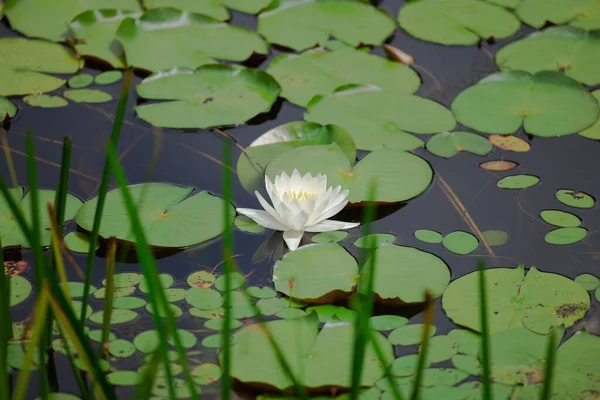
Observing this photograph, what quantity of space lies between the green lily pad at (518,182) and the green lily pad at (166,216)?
89 centimetres

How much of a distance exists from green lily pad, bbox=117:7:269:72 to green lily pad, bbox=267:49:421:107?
0.64 ft

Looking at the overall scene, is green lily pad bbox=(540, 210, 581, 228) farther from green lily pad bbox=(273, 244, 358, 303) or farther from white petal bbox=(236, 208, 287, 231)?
white petal bbox=(236, 208, 287, 231)

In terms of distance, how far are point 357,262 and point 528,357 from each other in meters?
0.52

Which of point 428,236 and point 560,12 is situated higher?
point 560,12

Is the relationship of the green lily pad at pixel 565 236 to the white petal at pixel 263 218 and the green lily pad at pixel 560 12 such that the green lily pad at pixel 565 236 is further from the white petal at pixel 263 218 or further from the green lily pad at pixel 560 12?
the green lily pad at pixel 560 12

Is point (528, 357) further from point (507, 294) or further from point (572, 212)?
point (572, 212)

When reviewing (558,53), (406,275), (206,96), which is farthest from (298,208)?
(558,53)

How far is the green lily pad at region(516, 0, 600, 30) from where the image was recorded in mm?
3303

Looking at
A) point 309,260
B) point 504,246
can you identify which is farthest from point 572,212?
point 309,260

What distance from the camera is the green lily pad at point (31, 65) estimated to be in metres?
2.85

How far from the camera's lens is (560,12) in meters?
3.37

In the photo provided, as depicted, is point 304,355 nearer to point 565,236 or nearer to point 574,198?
point 565,236

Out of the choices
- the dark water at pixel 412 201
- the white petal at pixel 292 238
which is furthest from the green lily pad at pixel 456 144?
the white petal at pixel 292 238

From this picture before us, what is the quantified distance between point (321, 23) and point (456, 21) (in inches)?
23.4
